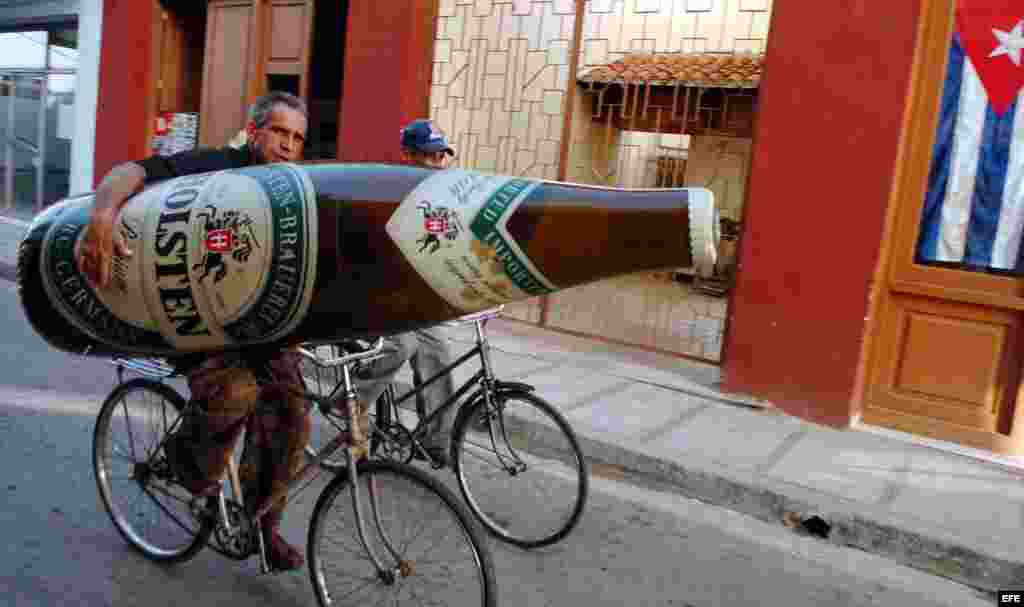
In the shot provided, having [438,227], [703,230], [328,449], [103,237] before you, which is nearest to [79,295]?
[103,237]

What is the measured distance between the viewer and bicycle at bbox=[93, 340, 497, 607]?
91.6 inches

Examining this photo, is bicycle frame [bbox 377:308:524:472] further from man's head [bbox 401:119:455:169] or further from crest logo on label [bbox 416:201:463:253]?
crest logo on label [bbox 416:201:463:253]

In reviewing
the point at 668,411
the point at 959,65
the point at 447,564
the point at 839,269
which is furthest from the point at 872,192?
the point at 447,564

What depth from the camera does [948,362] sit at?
16.7 ft

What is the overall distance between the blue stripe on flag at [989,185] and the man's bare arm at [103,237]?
475cm

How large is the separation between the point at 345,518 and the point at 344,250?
917 millimetres

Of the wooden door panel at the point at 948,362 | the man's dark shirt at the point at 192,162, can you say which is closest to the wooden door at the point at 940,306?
the wooden door panel at the point at 948,362

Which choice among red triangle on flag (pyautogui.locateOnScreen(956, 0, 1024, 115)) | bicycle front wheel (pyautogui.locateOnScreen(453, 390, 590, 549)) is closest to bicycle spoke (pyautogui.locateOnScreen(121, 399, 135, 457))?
bicycle front wheel (pyautogui.locateOnScreen(453, 390, 590, 549))

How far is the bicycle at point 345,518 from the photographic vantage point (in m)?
2.33

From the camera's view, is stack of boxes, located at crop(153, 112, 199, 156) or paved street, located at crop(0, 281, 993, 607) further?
stack of boxes, located at crop(153, 112, 199, 156)

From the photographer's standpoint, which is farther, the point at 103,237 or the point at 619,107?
the point at 619,107

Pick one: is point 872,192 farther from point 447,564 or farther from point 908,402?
point 447,564

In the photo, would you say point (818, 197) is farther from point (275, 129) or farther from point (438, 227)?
point (438, 227)

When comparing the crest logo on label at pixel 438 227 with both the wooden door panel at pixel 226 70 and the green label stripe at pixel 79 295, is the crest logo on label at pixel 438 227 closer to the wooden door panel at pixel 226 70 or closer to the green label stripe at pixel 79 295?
the green label stripe at pixel 79 295
